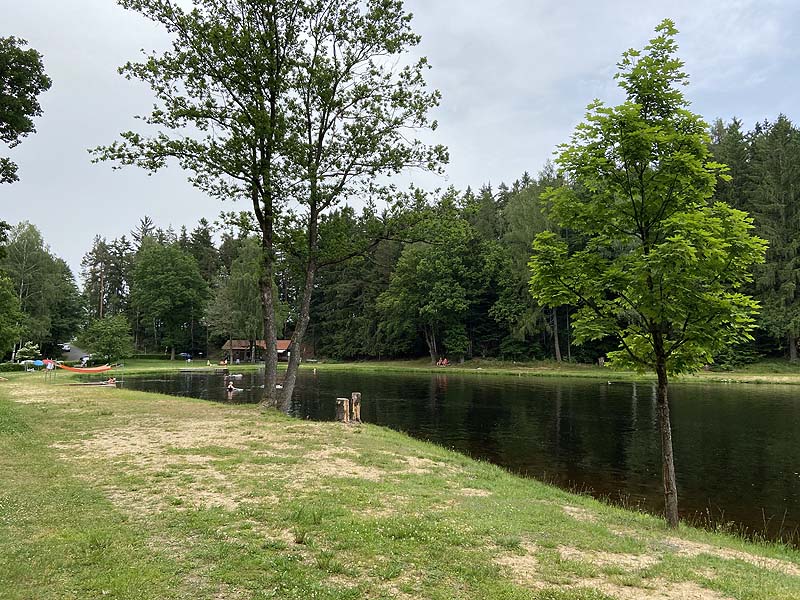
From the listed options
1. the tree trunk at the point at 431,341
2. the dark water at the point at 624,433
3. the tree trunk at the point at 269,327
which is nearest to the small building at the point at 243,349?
the tree trunk at the point at 431,341

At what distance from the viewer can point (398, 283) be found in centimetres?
7100

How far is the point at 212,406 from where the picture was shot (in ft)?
73.0

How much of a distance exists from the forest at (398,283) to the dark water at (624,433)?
26.0 feet

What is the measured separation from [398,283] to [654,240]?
61881mm

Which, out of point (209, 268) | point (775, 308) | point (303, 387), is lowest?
point (303, 387)

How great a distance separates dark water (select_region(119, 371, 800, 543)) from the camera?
12977 millimetres

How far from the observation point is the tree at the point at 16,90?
18.1m

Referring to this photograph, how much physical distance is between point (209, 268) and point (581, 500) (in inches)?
3714

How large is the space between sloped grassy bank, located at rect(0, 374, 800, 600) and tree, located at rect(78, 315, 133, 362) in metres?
45.8

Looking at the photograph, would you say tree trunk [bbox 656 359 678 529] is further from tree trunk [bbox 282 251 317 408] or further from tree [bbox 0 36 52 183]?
tree [bbox 0 36 52 183]

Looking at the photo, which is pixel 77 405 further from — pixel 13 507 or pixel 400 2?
pixel 400 2

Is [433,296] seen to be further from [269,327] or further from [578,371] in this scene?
[269,327]

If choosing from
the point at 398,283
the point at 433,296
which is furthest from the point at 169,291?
the point at 433,296

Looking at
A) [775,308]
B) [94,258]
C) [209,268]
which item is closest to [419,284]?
[775,308]
